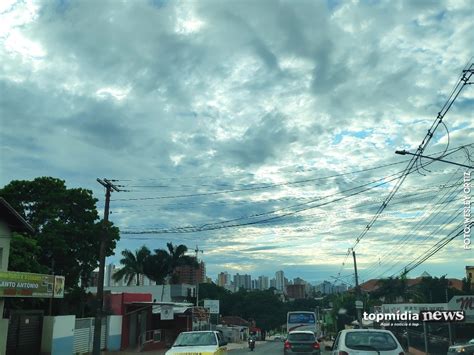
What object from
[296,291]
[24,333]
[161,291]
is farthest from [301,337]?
[296,291]

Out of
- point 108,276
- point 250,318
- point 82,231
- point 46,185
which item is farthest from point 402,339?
point 250,318

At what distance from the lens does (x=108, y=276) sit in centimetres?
8056

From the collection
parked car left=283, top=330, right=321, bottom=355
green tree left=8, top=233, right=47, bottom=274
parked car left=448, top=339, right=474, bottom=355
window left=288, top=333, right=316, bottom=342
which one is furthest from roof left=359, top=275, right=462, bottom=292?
green tree left=8, top=233, right=47, bottom=274

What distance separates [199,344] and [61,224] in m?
20.0

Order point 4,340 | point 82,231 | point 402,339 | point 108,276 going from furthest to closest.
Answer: point 108,276 < point 402,339 < point 82,231 < point 4,340

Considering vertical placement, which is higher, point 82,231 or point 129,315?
point 82,231

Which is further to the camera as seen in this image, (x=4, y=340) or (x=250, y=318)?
(x=250, y=318)

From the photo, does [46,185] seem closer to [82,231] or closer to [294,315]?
[82,231]

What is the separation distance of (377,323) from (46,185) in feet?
103

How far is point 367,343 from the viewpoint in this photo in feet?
40.0

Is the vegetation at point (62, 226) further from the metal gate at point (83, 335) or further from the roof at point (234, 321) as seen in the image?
the roof at point (234, 321)

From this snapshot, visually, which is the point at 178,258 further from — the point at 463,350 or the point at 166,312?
the point at 463,350

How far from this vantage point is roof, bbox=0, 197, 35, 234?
24.0 m

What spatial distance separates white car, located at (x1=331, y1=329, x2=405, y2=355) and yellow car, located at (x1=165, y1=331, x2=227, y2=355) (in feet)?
14.2
